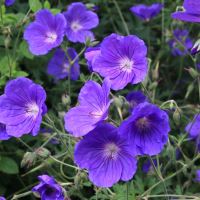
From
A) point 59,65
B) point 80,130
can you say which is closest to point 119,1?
point 59,65

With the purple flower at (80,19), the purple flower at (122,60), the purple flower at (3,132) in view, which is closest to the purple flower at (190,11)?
the purple flower at (122,60)

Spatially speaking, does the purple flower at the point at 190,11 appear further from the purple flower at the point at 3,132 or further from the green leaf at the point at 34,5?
the green leaf at the point at 34,5

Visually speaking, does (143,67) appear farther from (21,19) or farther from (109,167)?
(21,19)

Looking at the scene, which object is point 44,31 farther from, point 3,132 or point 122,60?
point 122,60

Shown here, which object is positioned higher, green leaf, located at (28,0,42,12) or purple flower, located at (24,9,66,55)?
green leaf, located at (28,0,42,12)

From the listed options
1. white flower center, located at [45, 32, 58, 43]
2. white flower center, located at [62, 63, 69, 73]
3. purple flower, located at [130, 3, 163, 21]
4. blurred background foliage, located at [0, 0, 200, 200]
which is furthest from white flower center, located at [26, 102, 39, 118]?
purple flower, located at [130, 3, 163, 21]

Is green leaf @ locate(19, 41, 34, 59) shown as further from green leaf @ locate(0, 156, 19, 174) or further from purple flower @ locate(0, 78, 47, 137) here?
purple flower @ locate(0, 78, 47, 137)
